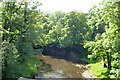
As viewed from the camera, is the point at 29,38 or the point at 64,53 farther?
the point at 64,53

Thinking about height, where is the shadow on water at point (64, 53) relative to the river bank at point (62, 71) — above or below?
below

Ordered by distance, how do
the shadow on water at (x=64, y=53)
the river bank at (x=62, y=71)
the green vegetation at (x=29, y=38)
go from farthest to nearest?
the shadow on water at (x=64, y=53) → the river bank at (x=62, y=71) → the green vegetation at (x=29, y=38)

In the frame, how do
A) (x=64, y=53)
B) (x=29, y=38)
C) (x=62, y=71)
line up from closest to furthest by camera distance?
1. (x=29, y=38)
2. (x=62, y=71)
3. (x=64, y=53)

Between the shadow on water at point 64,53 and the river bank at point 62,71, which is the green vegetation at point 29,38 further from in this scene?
the shadow on water at point 64,53

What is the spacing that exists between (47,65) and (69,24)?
659 inches

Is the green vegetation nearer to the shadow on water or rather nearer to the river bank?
the river bank

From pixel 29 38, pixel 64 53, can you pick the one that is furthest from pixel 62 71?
pixel 64 53

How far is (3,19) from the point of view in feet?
84.6

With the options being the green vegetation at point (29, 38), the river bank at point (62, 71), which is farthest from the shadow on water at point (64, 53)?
the river bank at point (62, 71)

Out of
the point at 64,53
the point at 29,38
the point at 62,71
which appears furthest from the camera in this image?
the point at 64,53

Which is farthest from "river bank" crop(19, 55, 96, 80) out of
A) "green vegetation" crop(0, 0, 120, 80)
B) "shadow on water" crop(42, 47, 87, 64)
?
"shadow on water" crop(42, 47, 87, 64)

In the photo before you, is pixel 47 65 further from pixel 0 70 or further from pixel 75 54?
pixel 0 70

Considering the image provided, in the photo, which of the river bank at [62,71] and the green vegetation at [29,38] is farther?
the river bank at [62,71]

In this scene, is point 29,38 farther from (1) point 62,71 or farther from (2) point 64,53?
(2) point 64,53
